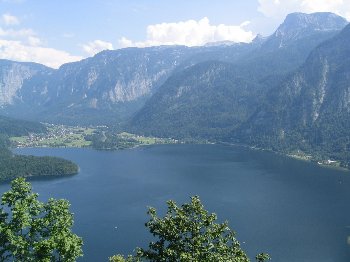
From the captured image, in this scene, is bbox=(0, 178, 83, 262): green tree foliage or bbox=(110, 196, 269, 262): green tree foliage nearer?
bbox=(110, 196, 269, 262): green tree foliage

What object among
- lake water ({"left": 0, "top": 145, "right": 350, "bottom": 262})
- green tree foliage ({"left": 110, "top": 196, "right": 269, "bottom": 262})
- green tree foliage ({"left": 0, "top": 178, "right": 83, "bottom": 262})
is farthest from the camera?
lake water ({"left": 0, "top": 145, "right": 350, "bottom": 262})

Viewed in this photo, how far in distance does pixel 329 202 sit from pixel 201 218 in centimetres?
15590

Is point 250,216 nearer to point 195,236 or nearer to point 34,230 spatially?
point 34,230

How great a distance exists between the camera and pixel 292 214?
15762 cm

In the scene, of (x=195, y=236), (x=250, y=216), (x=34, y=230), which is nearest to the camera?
(x=195, y=236)

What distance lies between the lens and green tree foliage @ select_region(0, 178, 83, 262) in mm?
30891

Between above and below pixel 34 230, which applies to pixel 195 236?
above

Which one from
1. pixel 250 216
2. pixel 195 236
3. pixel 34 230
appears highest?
pixel 195 236

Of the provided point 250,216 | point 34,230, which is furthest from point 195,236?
point 250,216

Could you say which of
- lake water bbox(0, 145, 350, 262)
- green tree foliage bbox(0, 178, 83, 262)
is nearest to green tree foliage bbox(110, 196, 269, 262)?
green tree foliage bbox(0, 178, 83, 262)

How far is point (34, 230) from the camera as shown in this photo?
105ft

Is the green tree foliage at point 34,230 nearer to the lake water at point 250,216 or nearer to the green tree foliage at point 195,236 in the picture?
the green tree foliage at point 195,236

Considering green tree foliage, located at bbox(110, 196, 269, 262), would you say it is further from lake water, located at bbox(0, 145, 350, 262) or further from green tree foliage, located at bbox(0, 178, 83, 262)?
lake water, located at bbox(0, 145, 350, 262)

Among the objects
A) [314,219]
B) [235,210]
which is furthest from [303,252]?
[235,210]
